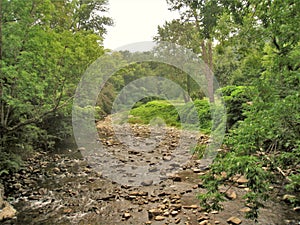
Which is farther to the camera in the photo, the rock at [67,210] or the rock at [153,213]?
the rock at [67,210]

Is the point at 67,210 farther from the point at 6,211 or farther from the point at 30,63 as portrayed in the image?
the point at 30,63

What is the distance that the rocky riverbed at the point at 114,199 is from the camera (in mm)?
4535

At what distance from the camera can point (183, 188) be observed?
6004 millimetres

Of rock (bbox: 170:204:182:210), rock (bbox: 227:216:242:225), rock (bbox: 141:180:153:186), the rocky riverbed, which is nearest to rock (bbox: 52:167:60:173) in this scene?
the rocky riverbed

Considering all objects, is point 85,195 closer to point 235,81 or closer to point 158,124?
point 158,124

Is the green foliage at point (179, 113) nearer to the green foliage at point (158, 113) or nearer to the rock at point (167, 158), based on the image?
the green foliage at point (158, 113)

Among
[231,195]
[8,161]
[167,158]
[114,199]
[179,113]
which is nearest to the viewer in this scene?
[231,195]

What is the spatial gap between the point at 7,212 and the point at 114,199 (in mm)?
2033

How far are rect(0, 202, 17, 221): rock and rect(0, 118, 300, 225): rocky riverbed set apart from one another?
0.38ft

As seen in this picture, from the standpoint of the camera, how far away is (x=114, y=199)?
5.61 meters

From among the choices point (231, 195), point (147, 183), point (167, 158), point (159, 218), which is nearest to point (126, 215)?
point (159, 218)

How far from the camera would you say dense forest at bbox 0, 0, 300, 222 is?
2605mm

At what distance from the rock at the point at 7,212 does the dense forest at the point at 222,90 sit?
107 centimetres

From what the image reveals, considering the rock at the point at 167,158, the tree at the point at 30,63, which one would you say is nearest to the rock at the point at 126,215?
the tree at the point at 30,63
